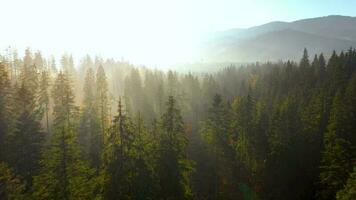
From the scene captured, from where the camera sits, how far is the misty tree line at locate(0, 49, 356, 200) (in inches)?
1144

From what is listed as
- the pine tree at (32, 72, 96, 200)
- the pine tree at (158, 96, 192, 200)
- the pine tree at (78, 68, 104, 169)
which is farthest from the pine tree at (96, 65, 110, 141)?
the pine tree at (32, 72, 96, 200)

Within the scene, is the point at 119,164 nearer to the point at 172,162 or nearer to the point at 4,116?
the point at 172,162

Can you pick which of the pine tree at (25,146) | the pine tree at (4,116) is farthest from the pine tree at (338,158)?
the pine tree at (4,116)

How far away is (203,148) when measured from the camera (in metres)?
67.1

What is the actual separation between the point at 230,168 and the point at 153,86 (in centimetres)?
4991

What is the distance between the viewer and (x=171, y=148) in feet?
110

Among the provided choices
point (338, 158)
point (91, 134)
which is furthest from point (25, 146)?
point (338, 158)

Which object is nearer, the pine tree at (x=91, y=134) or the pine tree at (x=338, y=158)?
the pine tree at (x=338, y=158)

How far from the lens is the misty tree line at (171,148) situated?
95.3ft

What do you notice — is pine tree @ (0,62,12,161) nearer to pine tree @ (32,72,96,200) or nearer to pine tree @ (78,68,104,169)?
pine tree @ (32,72,96,200)

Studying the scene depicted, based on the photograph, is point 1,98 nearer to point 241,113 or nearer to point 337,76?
point 241,113

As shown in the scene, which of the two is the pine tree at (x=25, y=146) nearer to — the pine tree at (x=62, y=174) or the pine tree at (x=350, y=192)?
the pine tree at (x=62, y=174)

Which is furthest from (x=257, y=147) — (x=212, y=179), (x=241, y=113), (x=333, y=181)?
(x=333, y=181)

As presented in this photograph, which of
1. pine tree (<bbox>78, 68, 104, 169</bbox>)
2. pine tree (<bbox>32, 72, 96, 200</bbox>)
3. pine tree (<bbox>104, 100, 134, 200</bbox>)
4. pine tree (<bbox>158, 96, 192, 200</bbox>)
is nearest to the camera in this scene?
pine tree (<bbox>32, 72, 96, 200</bbox>)
